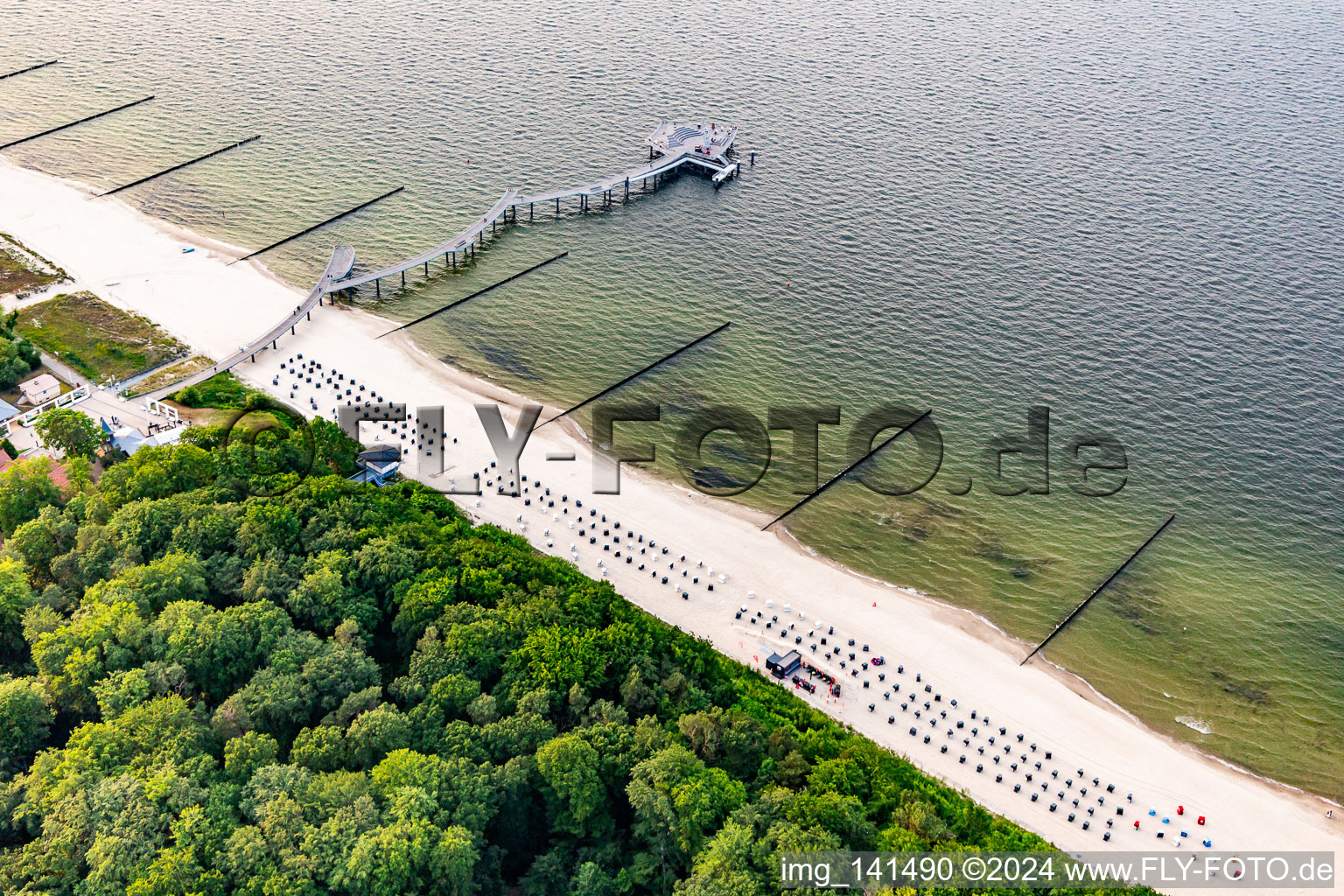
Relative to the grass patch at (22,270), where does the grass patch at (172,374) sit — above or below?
→ below

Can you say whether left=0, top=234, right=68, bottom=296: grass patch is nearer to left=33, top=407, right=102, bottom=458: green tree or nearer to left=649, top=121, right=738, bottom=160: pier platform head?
left=33, top=407, right=102, bottom=458: green tree

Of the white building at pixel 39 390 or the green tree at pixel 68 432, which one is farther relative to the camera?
the white building at pixel 39 390

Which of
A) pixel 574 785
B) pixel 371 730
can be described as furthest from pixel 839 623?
pixel 371 730

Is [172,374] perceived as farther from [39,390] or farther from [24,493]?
[24,493]

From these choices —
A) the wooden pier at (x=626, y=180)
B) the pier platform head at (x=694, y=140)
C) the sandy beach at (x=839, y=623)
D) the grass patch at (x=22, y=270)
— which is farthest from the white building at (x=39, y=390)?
the pier platform head at (x=694, y=140)

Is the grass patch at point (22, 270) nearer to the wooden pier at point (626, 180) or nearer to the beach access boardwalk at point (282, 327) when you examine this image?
the beach access boardwalk at point (282, 327)

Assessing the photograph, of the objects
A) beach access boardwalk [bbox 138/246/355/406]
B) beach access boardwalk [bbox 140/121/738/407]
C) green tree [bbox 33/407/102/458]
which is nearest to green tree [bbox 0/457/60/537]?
green tree [bbox 33/407/102/458]
